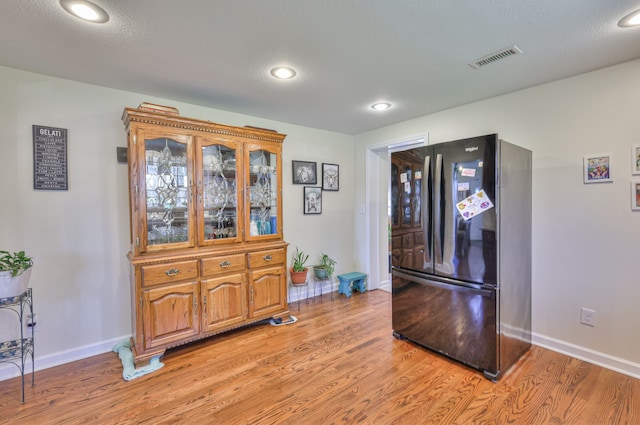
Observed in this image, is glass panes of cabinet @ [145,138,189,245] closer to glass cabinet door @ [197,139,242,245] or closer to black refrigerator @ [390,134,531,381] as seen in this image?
glass cabinet door @ [197,139,242,245]

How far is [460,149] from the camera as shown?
7.29ft

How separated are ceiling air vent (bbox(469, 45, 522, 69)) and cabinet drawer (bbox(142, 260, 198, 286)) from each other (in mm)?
2759

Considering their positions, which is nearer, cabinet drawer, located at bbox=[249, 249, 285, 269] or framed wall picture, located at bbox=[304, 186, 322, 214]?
cabinet drawer, located at bbox=[249, 249, 285, 269]

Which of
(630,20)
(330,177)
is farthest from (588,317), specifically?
(330,177)

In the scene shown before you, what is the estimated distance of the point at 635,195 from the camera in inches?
83.1

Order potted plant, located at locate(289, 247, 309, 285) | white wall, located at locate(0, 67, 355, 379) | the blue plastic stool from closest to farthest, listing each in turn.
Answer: white wall, located at locate(0, 67, 355, 379)
potted plant, located at locate(289, 247, 309, 285)
the blue plastic stool

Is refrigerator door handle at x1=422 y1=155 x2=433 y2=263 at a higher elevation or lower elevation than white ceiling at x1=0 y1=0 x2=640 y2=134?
lower

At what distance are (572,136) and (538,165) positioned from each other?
0.31 metres

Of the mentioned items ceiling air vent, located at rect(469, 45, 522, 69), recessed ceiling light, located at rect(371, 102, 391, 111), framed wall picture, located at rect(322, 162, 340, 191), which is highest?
recessed ceiling light, located at rect(371, 102, 391, 111)

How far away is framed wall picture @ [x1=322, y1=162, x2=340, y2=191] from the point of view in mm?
4090

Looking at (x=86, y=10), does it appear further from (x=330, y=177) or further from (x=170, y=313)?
(x=330, y=177)

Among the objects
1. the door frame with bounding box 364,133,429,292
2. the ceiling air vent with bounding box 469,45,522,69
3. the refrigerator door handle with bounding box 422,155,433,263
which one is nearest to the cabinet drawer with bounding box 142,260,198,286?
the refrigerator door handle with bounding box 422,155,433,263

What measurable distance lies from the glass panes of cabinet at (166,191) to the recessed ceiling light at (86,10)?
3.12 ft

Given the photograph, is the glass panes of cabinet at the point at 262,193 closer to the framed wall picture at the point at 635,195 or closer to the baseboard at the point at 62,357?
the baseboard at the point at 62,357
